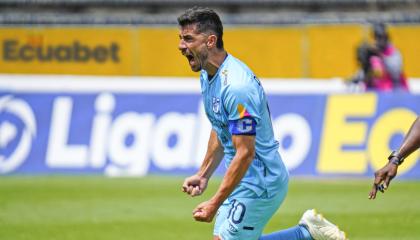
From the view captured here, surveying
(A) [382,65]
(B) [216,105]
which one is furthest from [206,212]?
(A) [382,65]

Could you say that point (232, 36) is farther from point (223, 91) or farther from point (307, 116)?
point (223, 91)

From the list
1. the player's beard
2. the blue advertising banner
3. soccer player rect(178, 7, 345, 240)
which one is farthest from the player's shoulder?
the blue advertising banner

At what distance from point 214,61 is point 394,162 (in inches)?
59.7

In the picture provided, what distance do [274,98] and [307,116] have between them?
68cm

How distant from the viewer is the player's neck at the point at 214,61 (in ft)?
25.4

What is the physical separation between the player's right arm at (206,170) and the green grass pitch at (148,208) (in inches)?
118

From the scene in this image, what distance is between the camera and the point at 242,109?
744cm

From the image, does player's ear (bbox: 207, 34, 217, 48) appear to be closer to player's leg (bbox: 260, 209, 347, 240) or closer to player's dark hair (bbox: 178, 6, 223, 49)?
player's dark hair (bbox: 178, 6, 223, 49)

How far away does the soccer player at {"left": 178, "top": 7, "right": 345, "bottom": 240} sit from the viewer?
7.44 meters

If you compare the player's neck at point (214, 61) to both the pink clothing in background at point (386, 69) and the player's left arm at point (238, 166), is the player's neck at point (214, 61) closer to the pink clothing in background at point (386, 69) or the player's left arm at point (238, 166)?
the player's left arm at point (238, 166)

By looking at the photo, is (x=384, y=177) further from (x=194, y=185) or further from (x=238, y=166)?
(x=194, y=185)

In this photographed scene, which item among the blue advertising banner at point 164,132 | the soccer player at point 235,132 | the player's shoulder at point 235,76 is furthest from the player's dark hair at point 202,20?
the blue advertising banner at point 164,132

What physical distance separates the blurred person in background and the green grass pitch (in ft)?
12.6

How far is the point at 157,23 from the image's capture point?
86.9ft
